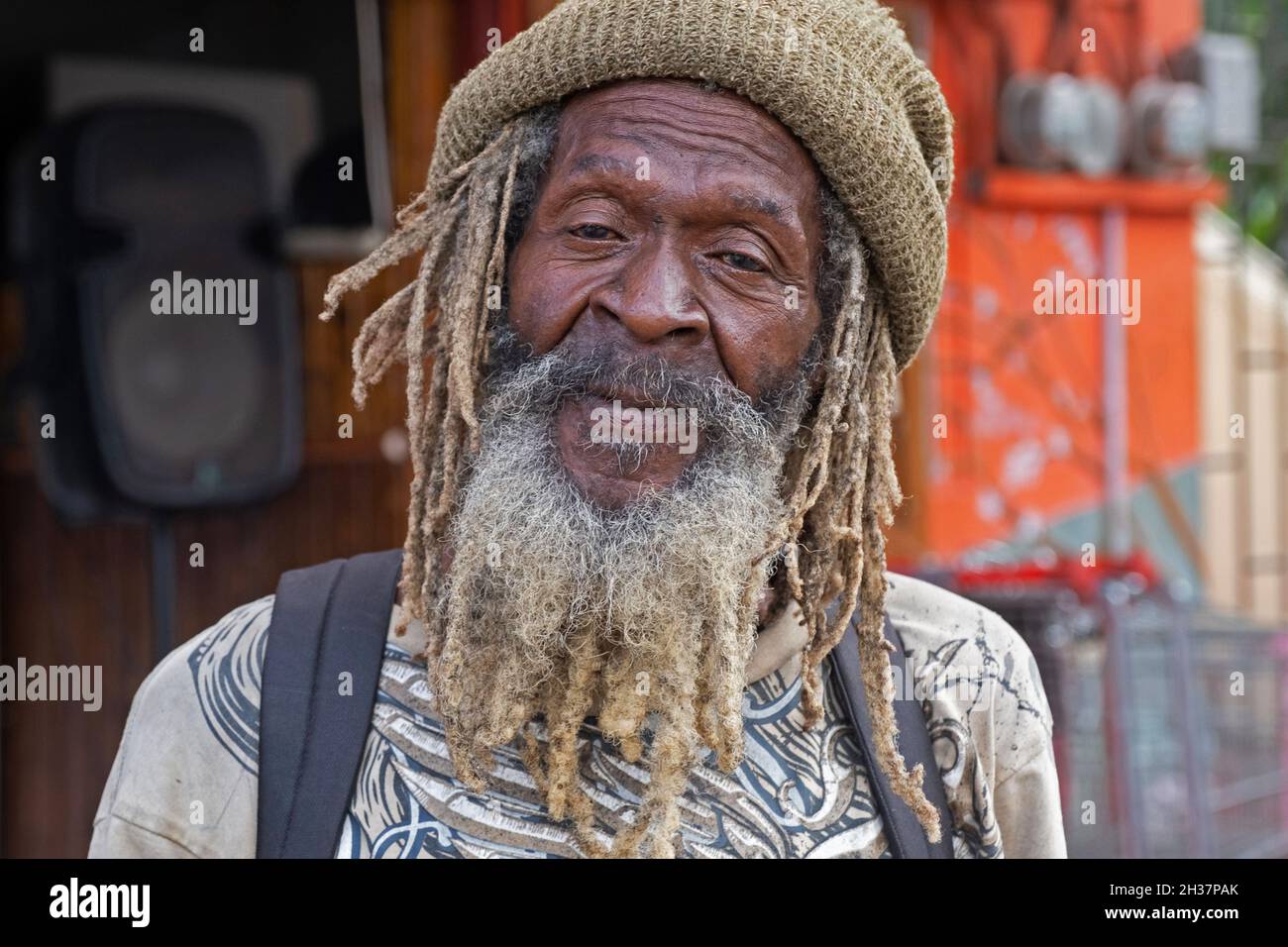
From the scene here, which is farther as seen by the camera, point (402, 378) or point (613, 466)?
point (402, 378)

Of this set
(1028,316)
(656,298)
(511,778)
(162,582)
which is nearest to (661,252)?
(656,298)

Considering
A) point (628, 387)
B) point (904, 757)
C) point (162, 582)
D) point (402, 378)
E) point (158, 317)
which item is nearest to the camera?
point (628, 387)

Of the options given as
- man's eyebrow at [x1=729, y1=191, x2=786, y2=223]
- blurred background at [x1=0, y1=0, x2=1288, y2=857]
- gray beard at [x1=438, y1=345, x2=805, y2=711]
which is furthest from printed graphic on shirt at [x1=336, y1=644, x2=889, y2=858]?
blurred background at [x1=0, y1=0, x2=1288, y2=857]

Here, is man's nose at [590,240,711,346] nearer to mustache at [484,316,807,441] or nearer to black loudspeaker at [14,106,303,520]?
mustache at [484,316,807,441]

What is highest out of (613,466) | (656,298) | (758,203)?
(758,203)

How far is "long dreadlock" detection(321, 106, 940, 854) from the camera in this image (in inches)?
72.1

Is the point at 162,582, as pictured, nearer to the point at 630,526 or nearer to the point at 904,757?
the point at 630,526

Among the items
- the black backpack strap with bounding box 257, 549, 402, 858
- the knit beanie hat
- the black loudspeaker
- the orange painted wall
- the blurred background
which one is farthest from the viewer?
the orange painted wall

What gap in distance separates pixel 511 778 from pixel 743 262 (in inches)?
29.6

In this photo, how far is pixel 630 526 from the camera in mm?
1841

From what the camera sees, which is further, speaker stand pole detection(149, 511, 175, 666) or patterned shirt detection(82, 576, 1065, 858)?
speaker stand pole detection(149, 511, 175, 666)

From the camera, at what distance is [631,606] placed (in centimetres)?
182

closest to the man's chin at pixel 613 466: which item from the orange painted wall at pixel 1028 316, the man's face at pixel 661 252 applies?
the man's face at pixel 661 252
